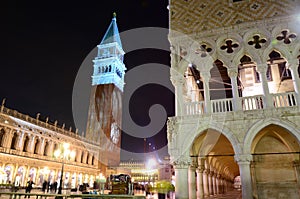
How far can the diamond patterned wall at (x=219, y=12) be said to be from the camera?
31.4 ft

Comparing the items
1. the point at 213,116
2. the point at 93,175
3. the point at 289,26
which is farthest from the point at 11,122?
the point at 289,26

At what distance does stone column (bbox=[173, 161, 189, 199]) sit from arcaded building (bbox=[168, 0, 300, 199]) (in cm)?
4

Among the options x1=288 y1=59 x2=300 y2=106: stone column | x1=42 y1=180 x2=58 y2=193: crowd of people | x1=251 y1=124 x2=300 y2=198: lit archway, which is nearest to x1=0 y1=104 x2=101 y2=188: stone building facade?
x1=42 y1=180 x2=58 y2=193: crowd of people

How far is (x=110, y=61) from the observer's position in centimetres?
4978

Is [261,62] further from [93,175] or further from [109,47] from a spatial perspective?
[109,47]

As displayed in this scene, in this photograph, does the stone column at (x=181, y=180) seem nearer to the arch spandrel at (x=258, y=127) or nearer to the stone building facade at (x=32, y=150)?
the arch spandrel at (x=258, y=127)

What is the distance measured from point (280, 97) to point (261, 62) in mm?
1549

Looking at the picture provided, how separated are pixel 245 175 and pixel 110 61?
4485 centimetres

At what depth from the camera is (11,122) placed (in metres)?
22.5

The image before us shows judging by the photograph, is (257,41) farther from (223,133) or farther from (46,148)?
(46,148)

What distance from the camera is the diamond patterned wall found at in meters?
9.56

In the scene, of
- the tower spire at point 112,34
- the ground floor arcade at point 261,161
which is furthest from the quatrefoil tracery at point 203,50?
the tower spire at point 112,34

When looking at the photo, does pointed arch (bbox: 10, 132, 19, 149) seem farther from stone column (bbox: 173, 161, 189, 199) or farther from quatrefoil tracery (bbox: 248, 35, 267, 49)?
quatrefoil tracery (bbox: 248, 35, 267, 49)

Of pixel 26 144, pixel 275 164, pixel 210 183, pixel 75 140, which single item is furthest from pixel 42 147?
pixel 275 164
